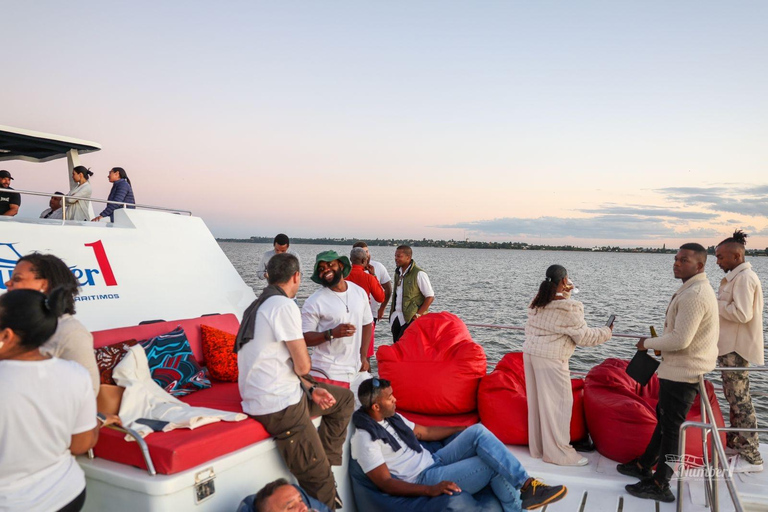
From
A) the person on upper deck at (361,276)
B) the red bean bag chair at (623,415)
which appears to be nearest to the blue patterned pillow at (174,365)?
the person on upper deck at (361,276)

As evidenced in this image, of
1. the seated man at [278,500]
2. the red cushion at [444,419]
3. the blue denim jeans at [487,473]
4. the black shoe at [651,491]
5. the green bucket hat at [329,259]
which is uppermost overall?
the green bucket hat at [329,259]

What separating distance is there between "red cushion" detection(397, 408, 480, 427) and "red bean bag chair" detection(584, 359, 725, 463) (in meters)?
0.95

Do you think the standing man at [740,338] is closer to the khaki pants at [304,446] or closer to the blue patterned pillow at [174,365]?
the khaki pants at [304,446]

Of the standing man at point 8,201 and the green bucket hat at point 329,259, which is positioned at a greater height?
the standing man at point 8,201

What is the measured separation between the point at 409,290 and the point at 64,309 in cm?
417

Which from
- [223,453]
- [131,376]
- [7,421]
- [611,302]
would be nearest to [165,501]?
[223,453]

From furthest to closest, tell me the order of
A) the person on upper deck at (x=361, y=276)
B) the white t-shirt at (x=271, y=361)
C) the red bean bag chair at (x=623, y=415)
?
the person on upper deck at (x=361, y=276)
the red bean bag chair at (x=623, y=415)
the white t-shirt at (x=271, y=361)

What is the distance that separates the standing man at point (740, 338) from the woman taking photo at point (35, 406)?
4174 millimetres

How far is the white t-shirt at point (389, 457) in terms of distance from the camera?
3.17m

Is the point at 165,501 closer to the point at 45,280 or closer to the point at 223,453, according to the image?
the point at 223,453

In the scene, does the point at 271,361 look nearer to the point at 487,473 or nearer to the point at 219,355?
the point at 487,473

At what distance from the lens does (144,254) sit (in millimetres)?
5492

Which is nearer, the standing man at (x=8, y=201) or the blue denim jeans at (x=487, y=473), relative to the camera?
the blue denim jeans at (x=487, y=473)

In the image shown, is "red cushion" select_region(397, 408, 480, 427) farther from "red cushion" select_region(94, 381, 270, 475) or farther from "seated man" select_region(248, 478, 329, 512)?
"seated man" select_region(248, 478, 329, 512)
